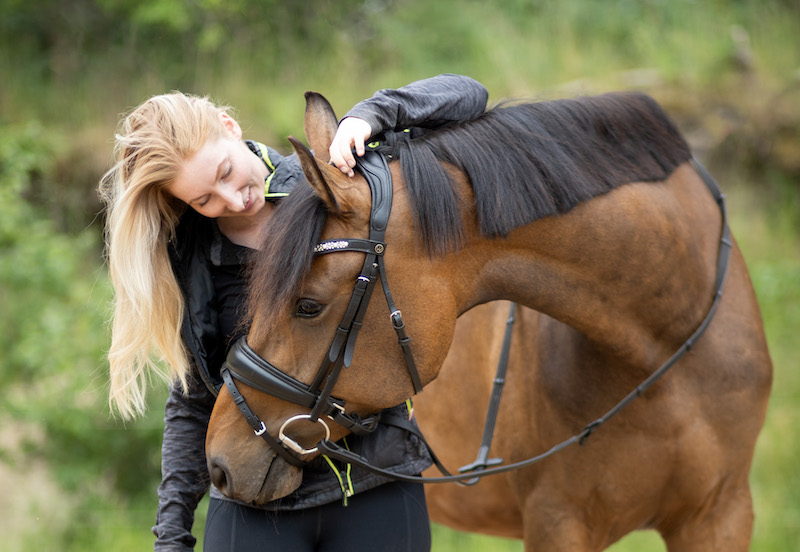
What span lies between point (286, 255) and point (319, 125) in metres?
0.35

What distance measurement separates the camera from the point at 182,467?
6.23 feet

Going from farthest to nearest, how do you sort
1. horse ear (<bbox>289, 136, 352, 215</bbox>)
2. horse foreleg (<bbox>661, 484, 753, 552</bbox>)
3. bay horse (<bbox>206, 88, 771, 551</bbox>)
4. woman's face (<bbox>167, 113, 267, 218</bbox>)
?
horse foreleg (<bbox>661, 484, 753, 552</bbox>), woman's face (<bbox>167, 113, 267, 218</bbox>), bay horse (<bbox>206, 88, 771, 551</bbox>), horse ear (<bbox>289, 136, 352, 215</bbox>)

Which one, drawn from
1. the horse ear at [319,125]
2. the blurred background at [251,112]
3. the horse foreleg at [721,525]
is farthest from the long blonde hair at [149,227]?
the blurred background at [251,112]

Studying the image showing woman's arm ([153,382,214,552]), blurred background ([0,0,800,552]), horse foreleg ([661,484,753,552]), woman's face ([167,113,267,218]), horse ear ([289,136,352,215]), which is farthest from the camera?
blurred background ([0,0,800,552])

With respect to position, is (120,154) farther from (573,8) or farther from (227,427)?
(573,8)

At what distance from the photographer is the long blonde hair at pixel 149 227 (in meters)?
1.71

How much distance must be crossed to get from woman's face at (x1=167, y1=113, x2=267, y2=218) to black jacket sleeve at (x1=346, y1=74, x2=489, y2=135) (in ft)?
0.97

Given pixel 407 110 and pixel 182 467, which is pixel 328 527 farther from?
pixel 407 110

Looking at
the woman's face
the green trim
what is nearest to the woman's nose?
the woman's face

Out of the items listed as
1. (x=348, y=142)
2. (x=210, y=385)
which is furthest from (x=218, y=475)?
(x=348, y=142)

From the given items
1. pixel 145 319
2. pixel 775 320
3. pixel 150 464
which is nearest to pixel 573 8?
pixel 775 320

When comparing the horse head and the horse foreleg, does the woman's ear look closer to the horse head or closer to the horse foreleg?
the horse head

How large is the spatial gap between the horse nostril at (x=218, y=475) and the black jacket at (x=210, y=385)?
0.15 meters

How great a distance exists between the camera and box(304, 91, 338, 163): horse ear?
1727mm
